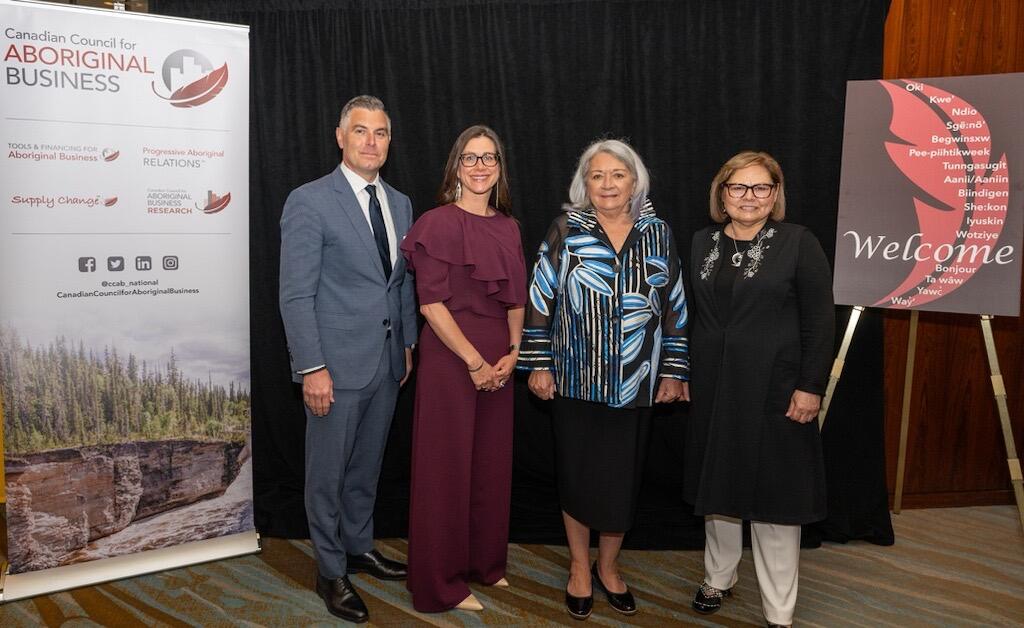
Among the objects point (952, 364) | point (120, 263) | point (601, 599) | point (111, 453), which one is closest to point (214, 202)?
point (120, 263)

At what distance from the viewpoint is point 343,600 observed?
8.27ft

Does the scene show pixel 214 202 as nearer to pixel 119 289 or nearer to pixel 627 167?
pixel 119 289

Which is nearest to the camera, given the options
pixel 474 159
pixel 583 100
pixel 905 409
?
pixel 474 159

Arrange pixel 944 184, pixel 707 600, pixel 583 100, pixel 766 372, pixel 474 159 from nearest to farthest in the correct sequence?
1. pixel 766 372
2. pixel 474 159
3. pixel 707 600
4. pixel 944 184
5. pixel 583 100

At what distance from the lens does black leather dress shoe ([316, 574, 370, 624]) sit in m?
2.49

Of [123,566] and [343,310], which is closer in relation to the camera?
[343,310]

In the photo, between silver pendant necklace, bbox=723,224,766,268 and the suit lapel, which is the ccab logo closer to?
the suit lapel

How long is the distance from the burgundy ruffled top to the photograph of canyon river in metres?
1.09

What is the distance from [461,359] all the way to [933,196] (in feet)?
6.55

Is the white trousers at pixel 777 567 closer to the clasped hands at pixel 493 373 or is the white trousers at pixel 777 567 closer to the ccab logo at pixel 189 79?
the clasped hands at pixel 493 373

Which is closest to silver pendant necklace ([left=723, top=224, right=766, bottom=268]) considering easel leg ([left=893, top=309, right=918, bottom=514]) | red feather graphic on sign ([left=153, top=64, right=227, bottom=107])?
easel leg ([left=893, top=309, right=918, bottom=514])

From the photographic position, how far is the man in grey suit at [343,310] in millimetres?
2383

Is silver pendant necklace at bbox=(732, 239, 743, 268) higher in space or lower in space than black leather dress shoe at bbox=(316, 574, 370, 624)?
higher

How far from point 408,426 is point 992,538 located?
2739 millimetres
